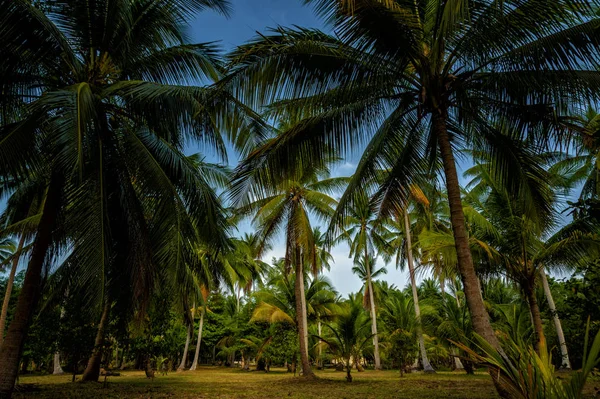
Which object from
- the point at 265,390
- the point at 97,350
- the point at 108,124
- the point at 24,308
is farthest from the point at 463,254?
the point at 97,350

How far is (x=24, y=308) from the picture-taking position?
6.07m

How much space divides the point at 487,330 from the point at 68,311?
38.8 feet

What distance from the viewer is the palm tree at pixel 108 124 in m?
5.50

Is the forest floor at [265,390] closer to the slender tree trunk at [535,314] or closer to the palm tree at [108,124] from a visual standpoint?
the slender tree trunk at [535,314]

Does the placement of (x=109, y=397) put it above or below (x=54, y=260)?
below

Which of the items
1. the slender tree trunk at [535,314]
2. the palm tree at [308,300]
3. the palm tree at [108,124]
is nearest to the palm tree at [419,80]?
the palm tree at [108,124]

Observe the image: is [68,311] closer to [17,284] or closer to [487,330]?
[487,330]

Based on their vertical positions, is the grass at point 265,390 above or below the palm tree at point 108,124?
below

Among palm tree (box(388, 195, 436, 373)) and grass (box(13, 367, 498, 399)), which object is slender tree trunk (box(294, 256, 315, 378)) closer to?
grass (box(13, 367, 498, 399))

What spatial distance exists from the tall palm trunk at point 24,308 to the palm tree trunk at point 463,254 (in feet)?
23.2

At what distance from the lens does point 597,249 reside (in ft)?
32.8

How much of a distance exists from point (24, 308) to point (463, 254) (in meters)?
7.29

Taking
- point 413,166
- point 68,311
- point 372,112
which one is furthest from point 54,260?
point 413,166

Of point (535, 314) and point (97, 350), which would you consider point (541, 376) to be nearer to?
point (535, 314)
